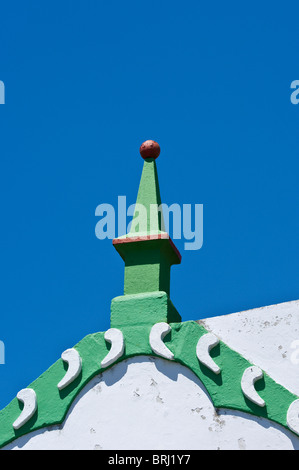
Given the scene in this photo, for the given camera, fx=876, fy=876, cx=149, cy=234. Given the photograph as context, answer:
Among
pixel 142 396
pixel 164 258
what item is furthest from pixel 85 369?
pixel 164 258

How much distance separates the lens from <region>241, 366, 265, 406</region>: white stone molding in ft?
25.2

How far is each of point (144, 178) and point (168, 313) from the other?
165 cm

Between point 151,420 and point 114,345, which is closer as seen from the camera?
point 151,420

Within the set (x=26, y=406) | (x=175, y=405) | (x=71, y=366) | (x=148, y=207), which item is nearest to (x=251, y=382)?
(x=175, y=405)

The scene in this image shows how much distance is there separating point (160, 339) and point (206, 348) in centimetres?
47

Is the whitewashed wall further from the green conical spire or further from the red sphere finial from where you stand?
the red sphere finial

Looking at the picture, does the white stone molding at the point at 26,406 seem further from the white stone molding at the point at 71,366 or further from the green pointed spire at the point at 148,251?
the green pointed spire at the point at 148,251

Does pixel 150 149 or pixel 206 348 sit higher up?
pixel 150 149

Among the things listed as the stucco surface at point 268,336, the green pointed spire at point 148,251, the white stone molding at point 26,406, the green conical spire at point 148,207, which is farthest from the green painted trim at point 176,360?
the green conical spire at point 148,207

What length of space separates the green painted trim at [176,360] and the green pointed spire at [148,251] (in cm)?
26

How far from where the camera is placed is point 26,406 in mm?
8375

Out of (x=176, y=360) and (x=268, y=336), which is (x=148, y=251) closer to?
(x=176, y=360)
